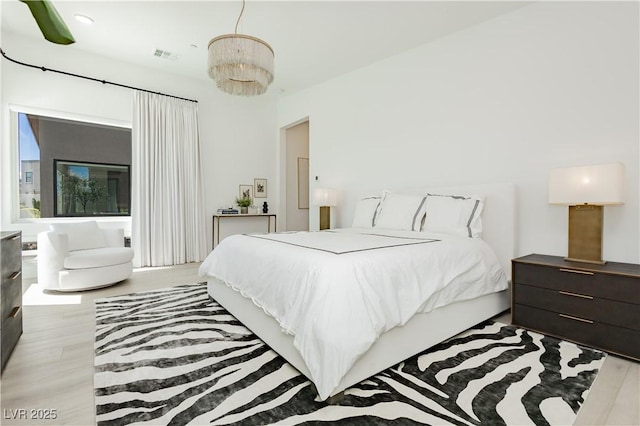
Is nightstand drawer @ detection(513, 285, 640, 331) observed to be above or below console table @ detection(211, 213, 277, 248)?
below

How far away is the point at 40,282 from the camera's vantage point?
3307mm

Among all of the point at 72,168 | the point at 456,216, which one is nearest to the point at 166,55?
the point at 72,168

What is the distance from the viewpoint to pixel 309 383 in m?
A: 1.73

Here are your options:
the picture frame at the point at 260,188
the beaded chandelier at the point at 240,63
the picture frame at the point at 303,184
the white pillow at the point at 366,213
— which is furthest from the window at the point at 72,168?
the white pillow at the point at 366,213

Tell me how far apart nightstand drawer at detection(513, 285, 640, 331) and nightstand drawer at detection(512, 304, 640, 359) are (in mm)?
37

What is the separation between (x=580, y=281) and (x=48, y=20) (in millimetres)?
2984

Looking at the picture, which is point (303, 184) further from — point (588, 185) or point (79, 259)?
point (588, 185)

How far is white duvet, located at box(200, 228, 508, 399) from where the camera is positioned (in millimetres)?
1565

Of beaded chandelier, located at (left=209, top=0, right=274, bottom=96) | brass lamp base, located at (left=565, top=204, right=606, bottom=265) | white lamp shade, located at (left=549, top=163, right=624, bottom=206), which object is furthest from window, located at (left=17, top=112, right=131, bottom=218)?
brass lamp base, located at (left=565, top=204, right=606, bottom=265)

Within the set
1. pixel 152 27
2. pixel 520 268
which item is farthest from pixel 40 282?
pixel 520 268

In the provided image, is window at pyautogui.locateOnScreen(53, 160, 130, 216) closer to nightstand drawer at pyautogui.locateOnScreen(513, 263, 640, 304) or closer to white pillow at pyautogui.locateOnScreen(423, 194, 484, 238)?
white pillow at pyautogui.locateOnScreen(423, 194, 484, 238)

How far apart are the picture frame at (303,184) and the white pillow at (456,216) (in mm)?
3696

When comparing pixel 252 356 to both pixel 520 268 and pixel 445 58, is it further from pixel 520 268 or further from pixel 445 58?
pixel 445 58

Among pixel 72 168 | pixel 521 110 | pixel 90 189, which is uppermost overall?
pixel 521 110
